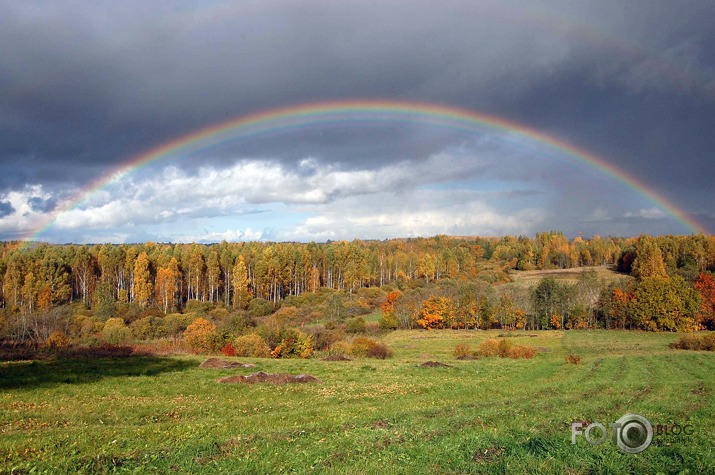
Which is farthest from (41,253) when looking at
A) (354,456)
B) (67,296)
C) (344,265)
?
(354,456)

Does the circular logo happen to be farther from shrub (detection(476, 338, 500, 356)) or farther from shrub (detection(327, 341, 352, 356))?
shrub (detection(476, 338, 500, 356))

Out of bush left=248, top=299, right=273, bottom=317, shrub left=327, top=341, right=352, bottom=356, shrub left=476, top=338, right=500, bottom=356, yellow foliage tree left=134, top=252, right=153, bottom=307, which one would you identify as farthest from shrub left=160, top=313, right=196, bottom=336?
shrub left=476, top=338, right=500, bottom=356

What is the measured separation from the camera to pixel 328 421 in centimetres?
1457

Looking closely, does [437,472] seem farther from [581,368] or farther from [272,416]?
[581,368]

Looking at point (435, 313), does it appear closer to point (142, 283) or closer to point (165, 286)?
point (165, 286)

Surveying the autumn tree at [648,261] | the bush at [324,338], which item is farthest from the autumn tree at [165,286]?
the autumn tree at [648,261]

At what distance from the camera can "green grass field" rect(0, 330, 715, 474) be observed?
9.58 m

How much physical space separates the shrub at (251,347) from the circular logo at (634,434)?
Answer: 124 ft

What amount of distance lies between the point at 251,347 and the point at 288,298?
7805cm

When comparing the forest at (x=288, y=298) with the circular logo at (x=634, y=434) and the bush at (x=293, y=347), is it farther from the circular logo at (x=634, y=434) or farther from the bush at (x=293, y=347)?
the circular logo at (x=634, y=434)

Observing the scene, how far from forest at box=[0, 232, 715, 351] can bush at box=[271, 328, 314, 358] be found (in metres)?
11.7

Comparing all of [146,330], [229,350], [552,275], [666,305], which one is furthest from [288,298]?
[552,275]

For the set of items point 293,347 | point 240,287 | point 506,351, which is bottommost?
point 506,351

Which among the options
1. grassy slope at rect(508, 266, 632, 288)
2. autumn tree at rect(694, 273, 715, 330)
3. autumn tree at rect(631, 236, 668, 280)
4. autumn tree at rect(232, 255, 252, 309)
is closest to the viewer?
autumn tree at rect(694, 273, 715, 330)
